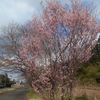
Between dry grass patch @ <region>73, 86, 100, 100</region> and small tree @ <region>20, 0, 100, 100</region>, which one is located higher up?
small tree @ <region>20, 0, 100, 100</region>

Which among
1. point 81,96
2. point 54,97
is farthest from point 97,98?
point 54,97

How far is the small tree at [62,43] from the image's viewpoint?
21.1ft

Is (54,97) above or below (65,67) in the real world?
below

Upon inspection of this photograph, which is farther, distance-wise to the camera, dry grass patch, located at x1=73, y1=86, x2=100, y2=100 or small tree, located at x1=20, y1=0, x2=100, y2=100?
dry grass patch, located at x1=73, y1=86, x2=100, y2=100

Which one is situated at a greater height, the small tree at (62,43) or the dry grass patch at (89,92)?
the small tree at (62,43)

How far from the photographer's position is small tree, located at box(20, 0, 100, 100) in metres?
6.43

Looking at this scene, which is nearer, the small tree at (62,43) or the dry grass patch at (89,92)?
the small tree at (62,43)

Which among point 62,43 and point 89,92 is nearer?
point 62,43

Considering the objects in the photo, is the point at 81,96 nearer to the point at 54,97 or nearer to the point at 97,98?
the point at 97,98

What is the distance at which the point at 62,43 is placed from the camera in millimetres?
6543

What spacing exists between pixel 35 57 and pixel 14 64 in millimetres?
15597

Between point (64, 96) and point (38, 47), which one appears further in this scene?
point (38, 47)

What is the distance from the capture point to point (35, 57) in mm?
7621

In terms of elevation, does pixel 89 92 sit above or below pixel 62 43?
below
